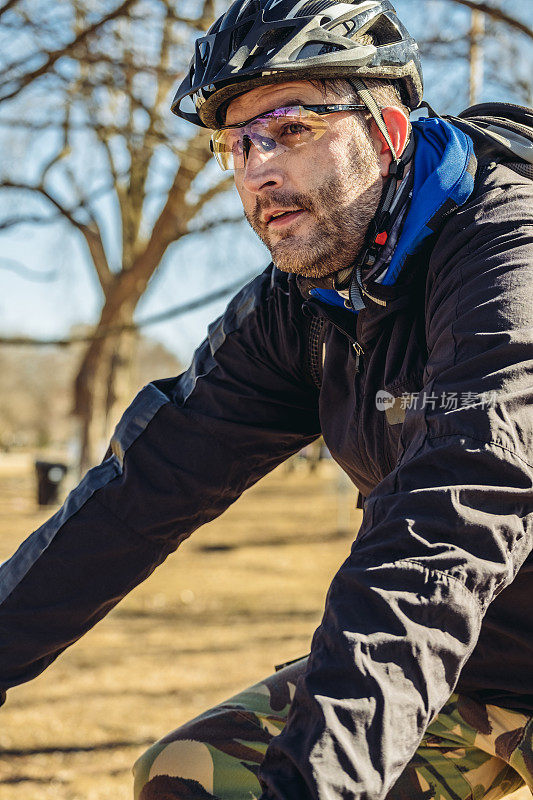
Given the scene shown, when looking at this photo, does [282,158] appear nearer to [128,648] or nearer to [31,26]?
[31,26]

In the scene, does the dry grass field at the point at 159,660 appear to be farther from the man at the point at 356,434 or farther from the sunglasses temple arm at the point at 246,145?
the sunglasses temple arm at the point at 246,145

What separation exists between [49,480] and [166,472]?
15123mm

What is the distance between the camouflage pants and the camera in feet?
6.37

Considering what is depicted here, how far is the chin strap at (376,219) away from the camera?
202 centimetres

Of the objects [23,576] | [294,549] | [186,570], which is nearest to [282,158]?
[23,576]

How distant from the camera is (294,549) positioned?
500 inches

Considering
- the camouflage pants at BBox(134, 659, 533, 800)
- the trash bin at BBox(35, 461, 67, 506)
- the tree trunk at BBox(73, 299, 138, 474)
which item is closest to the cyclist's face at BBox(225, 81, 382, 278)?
the camouflage pants at BBox(134, 659, 533, 800)

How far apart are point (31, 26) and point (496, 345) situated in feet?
14.8

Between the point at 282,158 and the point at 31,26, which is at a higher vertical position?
the point at 31,26

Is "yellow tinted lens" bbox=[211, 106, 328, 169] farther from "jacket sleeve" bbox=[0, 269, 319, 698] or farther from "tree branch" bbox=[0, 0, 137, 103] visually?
"tree branch" bbox=[0, 0, 137, 103]

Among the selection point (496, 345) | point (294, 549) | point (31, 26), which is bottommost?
point (294, 549)

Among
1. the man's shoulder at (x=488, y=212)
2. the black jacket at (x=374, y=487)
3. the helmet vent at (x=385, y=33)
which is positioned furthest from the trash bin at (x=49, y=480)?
the man's shoulder at (x=488, y=212)

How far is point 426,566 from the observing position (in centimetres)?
135

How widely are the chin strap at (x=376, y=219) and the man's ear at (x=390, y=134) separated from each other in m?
0.01
